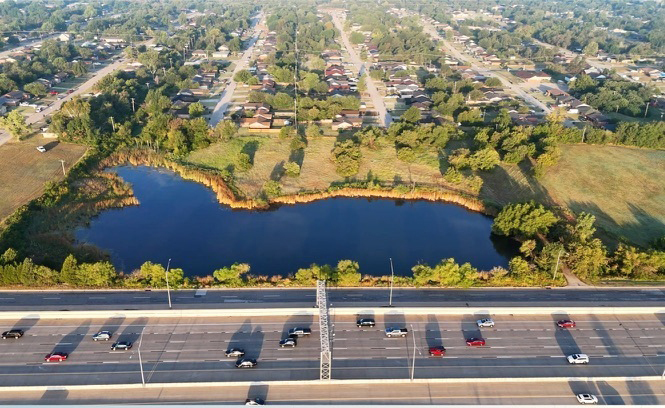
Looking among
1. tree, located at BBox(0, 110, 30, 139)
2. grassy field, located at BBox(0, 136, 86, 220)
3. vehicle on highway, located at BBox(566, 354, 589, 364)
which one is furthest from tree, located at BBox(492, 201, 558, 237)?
tree, located at BBox(0, 110, 30, 139)

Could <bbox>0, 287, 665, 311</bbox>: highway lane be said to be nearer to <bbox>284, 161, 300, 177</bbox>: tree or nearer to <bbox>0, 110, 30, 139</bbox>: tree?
<bbox>284, 161, 300, 177</bbox>: tree

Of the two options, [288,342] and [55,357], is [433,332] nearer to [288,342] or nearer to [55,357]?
[288,342]

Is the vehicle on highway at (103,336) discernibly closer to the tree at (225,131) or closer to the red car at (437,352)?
the red car at (437,352)

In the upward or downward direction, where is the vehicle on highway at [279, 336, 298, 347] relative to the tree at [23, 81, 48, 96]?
downward

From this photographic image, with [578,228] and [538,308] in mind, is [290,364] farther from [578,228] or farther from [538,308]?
[578,228]

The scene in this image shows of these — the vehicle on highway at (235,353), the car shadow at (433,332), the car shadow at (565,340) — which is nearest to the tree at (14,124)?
the vehicle on highway at (235,353)

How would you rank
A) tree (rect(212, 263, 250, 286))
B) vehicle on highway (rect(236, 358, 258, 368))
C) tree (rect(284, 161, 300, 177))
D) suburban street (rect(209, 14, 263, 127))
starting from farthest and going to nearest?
suburban street (rect(209, 14, 263, 127))
tree (rect(284, 161, 300, 177))
tree (rect(212, 263, 250, 286))
vehicle on highway (rect(236, 358, 258, 368))
